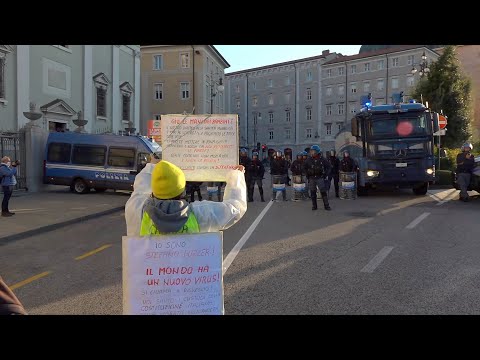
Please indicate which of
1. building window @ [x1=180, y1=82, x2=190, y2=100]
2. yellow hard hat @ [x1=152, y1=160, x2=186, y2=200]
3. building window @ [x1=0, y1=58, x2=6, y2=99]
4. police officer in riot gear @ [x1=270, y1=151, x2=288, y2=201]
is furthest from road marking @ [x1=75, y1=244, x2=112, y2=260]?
building window @ [x1=180, y1=82, x2=190, y2=100]

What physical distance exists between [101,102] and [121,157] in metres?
11.7

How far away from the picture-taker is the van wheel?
64.6 feet

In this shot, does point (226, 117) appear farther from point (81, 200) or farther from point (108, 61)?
point (108, 61)

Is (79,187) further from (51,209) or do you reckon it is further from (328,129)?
(328,129)

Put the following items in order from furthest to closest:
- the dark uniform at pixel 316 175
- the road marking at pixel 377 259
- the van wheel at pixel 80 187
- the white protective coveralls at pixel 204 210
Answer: the van wheel at pixel 80 187
the dark uniform at pixel 316 175
the road marking at pixel 377 259
the white protective coveralls at pixel 204 210

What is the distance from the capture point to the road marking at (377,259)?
669cm

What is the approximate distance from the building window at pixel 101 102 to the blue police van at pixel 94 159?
30.9 feet

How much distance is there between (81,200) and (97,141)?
3625 millimetres

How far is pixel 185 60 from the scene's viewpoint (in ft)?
171

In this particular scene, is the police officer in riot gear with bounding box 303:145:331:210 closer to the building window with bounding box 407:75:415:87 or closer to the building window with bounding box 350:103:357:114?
the building window with bounding box 407:75:415:87

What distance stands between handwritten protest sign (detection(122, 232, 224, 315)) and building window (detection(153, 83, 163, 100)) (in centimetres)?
5231

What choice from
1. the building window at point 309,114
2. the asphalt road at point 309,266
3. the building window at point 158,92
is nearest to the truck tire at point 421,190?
the asphalt road at point 309,266

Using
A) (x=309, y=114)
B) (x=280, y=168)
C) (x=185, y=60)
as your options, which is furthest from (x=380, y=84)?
(x=280, y=168)

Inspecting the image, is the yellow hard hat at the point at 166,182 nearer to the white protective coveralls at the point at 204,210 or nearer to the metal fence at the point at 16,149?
the white protective coveralls at the point at 204,210
